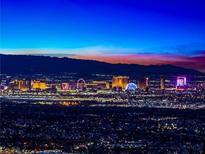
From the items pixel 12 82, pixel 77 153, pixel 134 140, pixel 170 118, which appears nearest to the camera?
pixel 77 153

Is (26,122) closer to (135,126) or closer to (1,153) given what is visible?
(135,126)

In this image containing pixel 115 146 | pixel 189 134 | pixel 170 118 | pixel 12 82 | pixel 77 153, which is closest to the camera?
pixel 77 153

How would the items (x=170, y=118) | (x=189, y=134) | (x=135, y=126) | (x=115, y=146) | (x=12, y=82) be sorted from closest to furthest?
(x=115, y=146)
(x=189, y=134)
(x=135, y=126)
(x=170, y=118)
(x=12, y=82)

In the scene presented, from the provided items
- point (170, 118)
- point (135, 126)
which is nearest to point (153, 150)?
point (135, 126)

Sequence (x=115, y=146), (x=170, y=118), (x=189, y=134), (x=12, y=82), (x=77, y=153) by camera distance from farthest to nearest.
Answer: (x=12, y=82)
(x=170, y=118)
(x=189, y=134)
(x=115, y=146)
(x=77, y=153)

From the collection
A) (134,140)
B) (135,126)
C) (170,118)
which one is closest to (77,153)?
(134,140)

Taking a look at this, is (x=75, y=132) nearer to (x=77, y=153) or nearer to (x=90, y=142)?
(x=90, y=142)

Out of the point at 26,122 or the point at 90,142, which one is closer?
the point at 90,142

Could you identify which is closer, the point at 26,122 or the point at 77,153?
the point at 77,153
